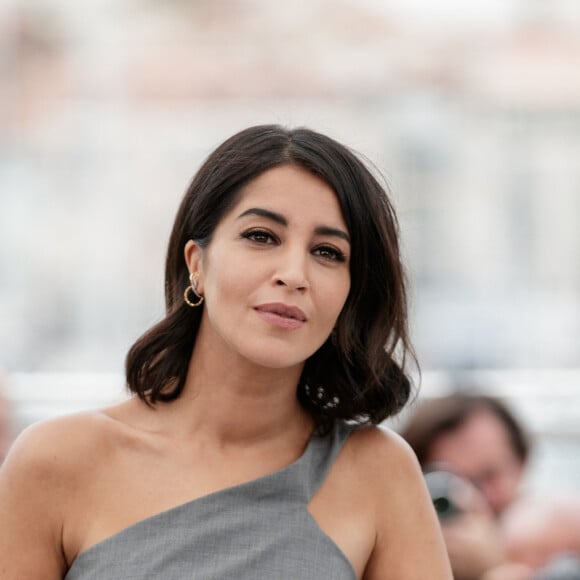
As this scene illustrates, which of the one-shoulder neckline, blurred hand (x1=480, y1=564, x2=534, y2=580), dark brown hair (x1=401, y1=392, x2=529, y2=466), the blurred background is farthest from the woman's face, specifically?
the blurred background

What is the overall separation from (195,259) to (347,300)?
0.63ft

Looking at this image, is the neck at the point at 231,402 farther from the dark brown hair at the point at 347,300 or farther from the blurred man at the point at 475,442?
the blurred man at the point at 475,442

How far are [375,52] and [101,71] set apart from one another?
1.63 m

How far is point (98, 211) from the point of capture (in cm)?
666

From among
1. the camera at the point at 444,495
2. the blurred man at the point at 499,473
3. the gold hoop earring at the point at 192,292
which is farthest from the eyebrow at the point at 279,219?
the blurred man at the point at 499,473

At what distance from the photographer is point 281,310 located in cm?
130

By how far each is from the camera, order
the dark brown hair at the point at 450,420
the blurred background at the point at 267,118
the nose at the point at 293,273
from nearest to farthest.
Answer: the nose at the point at 293,273
the dark brown hair at the point at 450,420
the blurred background at the point at 267,118

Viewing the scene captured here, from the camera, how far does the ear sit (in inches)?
55.6

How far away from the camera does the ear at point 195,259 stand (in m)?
1.41

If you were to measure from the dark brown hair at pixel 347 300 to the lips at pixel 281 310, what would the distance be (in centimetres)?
12

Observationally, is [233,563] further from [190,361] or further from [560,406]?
[560,406]

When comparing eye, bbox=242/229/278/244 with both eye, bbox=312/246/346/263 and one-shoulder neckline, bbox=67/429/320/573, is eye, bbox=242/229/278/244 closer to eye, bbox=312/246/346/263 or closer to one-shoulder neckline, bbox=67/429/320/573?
eye, bbox=312/246/346/263

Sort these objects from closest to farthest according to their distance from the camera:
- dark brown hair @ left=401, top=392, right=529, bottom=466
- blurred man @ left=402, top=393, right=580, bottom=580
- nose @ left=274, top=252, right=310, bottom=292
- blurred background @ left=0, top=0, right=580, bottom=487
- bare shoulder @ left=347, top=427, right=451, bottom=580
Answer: nose @ left=274, top=252, right=310, bottom=292
bare shoulder @ left=347, top=427, right=451, bottom=580
blurred man @ left=402, top=393, right=580, bottom=580
dark brown hair @ left=401, top=392, right=529, bottom=466
blurred background @ left=0, top=0, right=580, bottom=487

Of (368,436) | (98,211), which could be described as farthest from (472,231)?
(368,436)
